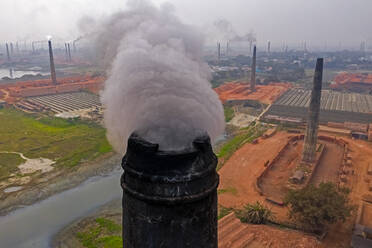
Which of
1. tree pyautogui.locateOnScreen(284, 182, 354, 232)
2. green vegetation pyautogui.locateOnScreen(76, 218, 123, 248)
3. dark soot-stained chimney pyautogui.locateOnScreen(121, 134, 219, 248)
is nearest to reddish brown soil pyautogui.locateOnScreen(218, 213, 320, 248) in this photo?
tree pyautogui.locateOnScreen(284, 182, 354, 232)

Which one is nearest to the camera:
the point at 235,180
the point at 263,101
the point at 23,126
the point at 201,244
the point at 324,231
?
the point at 201,244

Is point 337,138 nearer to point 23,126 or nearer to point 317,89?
point 317,89

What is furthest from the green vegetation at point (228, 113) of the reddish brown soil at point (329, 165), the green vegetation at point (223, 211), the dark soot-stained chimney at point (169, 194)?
the dark soot-stained chimney at point (169, 194)

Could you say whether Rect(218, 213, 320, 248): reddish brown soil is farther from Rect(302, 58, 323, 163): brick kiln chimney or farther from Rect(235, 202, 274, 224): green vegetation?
Rect(302, 58, 323, 163): brick kiln chimney

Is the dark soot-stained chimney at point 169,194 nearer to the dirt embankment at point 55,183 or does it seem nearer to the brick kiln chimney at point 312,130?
the dirt embankment at point 55,183

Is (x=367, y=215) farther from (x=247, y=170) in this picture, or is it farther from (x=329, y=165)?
(x=247, y=170)

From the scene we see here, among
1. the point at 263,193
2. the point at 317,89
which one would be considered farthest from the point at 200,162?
the point at 317,89
